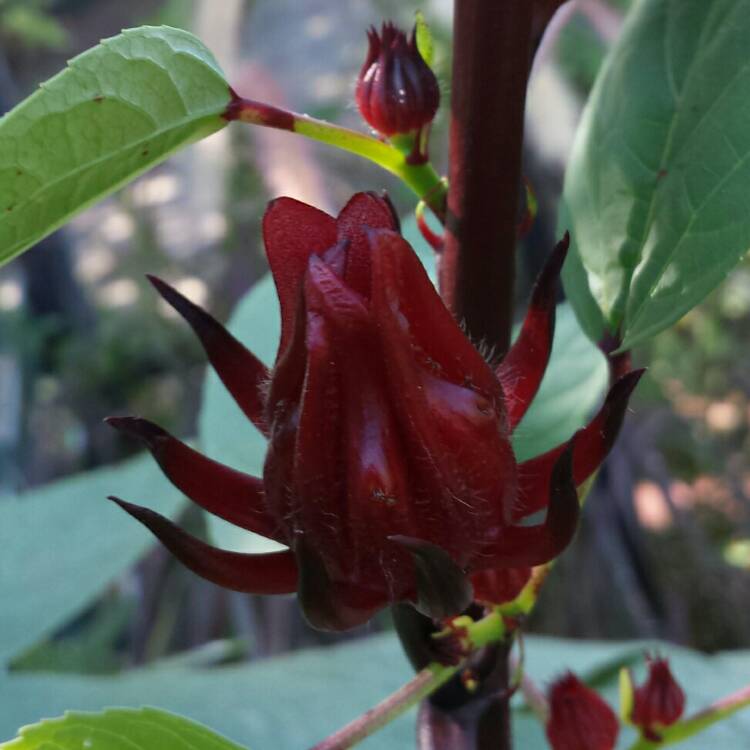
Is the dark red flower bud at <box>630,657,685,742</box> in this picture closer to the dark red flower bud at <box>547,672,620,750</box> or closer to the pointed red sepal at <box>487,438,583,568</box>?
the dark red flower bud at <box>547,672,620,750</box>

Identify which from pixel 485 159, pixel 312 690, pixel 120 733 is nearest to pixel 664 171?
pixel 485 159

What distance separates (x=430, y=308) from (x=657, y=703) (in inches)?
10.4

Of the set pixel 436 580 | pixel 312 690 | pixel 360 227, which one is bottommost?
pixel 312 690

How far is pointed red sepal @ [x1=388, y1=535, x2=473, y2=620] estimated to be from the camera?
28 cm

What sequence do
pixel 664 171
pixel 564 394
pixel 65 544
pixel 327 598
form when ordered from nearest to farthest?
pixel 327 598
pixel 664 171
pixel 564 394
pixel 65 544

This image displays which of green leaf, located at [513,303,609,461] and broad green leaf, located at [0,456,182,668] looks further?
broad green leaf, located at [0,456,182,668]

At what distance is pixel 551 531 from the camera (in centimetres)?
29

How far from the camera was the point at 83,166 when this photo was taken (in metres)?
0.33

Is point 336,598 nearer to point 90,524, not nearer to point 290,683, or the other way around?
point 290,683

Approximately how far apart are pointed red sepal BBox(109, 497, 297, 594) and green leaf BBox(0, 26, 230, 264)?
0.34ft

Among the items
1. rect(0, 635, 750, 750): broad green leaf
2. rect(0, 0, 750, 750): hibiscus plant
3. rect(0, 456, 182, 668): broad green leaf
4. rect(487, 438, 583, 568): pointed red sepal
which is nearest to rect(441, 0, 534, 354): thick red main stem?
rect(0, 0, 750, 750): hibiscus plant

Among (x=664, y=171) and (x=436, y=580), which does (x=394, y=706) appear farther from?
(x=664, y=171)

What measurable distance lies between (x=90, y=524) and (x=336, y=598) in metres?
0.77

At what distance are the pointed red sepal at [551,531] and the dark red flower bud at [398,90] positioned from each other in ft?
0.49
